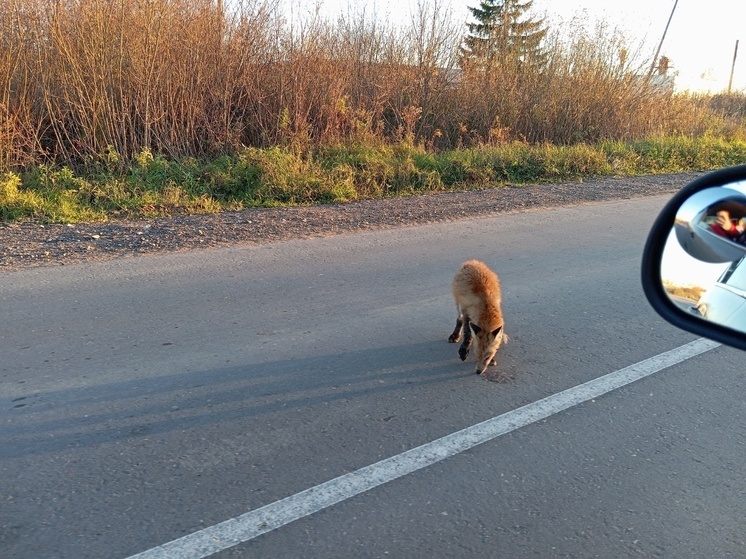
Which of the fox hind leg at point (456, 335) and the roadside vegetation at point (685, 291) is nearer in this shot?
the roadside vegetation at point (685, 291)

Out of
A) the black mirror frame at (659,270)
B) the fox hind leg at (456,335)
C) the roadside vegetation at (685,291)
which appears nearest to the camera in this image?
the black mirror frame at (659,270)

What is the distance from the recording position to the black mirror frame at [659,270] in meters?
2.50

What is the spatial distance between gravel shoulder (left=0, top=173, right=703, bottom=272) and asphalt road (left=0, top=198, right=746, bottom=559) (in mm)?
775

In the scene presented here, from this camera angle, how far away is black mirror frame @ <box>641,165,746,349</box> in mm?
2504

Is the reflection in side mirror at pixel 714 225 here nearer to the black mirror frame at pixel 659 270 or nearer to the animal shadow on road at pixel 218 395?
the black mirror frame at pixel 659 270

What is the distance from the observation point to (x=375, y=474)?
3381mm

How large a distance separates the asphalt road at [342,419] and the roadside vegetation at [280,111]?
412cm

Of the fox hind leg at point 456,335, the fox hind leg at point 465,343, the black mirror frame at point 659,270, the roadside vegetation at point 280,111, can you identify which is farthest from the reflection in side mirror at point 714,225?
the roadside vegetation at point 280,111

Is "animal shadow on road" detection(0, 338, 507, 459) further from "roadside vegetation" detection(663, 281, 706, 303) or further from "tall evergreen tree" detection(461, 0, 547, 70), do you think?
"tall evergreen tree" detection(461, 0, 547, 70)

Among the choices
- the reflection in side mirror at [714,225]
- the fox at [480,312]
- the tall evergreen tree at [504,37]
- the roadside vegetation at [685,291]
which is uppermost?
the tall evergreen tree at [504,37]

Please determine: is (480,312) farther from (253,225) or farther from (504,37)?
(504,37)

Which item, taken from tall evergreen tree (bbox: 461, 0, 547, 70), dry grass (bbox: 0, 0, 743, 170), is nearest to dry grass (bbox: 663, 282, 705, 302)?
dry grass (bbox: 0, 0, 743, 170)

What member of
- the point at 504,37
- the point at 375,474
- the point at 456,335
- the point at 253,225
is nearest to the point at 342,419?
the point at 375,474

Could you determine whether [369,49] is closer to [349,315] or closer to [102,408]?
[349,315]
